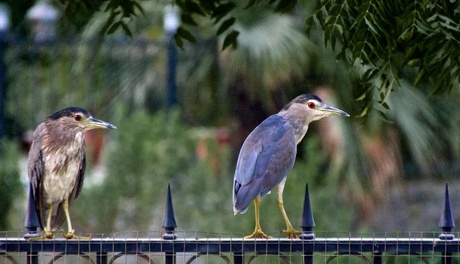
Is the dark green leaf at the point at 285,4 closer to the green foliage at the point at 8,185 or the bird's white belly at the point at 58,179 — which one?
the bird's white belly at the point at 58,179

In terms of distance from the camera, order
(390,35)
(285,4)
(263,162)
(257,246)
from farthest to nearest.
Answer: (285,4), (263,162), (390,35), (257,246)

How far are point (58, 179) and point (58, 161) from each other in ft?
0.26

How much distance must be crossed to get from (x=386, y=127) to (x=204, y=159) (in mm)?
2291

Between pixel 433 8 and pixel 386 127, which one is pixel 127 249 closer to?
pixel 433 8

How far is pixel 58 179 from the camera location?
4305mm

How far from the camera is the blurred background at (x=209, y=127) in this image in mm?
8742

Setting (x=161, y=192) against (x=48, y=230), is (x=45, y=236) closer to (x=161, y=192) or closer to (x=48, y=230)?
(x=48, y=230)

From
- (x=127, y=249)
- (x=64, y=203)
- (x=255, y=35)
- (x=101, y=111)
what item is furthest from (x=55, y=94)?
(x=127, y=249)

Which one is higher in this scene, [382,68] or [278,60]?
[278,60]

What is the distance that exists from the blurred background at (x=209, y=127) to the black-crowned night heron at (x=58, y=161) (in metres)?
4.00

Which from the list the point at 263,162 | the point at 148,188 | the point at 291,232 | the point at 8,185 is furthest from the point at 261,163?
the point at 8,185

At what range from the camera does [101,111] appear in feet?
36.7

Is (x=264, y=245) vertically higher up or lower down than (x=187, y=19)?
lower down

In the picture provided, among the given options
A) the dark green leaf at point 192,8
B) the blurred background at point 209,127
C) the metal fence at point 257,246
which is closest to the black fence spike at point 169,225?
the metal fence at point 257,246
